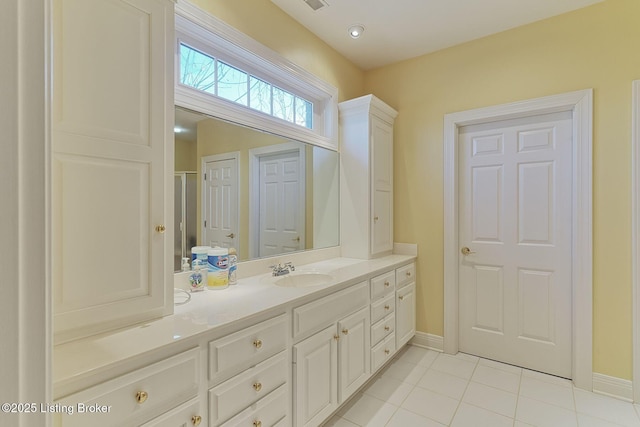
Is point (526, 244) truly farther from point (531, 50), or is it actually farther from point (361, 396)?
point (361, 396)

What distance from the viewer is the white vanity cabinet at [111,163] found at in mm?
957

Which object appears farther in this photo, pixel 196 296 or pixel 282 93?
pixel 282 93

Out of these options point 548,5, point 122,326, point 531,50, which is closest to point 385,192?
point 531,50

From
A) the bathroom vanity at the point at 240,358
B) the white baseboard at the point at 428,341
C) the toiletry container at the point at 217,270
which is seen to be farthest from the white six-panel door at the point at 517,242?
the toiletry container at the point at 217,270

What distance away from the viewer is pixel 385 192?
2850 mm

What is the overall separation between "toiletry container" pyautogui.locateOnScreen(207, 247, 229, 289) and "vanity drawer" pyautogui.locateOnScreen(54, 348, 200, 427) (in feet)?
1.93

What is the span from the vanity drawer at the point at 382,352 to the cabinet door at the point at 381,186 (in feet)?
2.30

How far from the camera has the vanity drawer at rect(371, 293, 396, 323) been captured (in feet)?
7.02

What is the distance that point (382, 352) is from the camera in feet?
7.33

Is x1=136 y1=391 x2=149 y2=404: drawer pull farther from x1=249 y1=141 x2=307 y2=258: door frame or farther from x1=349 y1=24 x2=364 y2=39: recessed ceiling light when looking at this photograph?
x1=349 y1=24 x2=364 y2=39: recessed ceiling light

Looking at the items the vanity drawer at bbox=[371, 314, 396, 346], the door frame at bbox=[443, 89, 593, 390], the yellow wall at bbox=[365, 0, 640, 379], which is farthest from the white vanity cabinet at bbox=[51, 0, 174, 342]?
the door frame at bbox=[443, 89, 593, 390]

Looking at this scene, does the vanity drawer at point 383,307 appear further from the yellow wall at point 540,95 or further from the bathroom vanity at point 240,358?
the yellow wall at point 540,95
